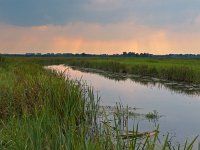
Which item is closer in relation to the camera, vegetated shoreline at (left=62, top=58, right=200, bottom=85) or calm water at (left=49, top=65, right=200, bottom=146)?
calm water at (left=49, top=65, right=200, bottom=146)

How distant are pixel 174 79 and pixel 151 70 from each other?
20.6ft

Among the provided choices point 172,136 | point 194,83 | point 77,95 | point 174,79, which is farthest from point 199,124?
point 174,79

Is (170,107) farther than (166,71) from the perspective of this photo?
No

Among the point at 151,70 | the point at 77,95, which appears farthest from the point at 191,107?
the point at 151,70

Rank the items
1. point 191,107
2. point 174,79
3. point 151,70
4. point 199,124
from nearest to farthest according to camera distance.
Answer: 1. point 199,124
2. point 191,107
3. point 174,79
4. point 151,70

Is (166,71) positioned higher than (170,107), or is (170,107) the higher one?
(166,71)

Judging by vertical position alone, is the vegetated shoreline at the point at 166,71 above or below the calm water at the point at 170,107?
above

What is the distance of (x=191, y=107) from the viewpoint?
1614 centimetres

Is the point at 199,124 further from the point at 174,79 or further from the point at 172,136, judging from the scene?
the point at 174,79

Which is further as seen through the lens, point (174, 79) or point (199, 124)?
point (174, 79)

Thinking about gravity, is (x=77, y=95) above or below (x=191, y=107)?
above

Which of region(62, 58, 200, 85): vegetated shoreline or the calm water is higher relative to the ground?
region(62, 58, 200, 85): vegetated shoreline

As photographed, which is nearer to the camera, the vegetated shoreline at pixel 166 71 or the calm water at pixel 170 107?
the calm water at pixel 170 107

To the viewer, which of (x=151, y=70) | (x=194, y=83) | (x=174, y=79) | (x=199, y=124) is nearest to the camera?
(x=199, y=124)
